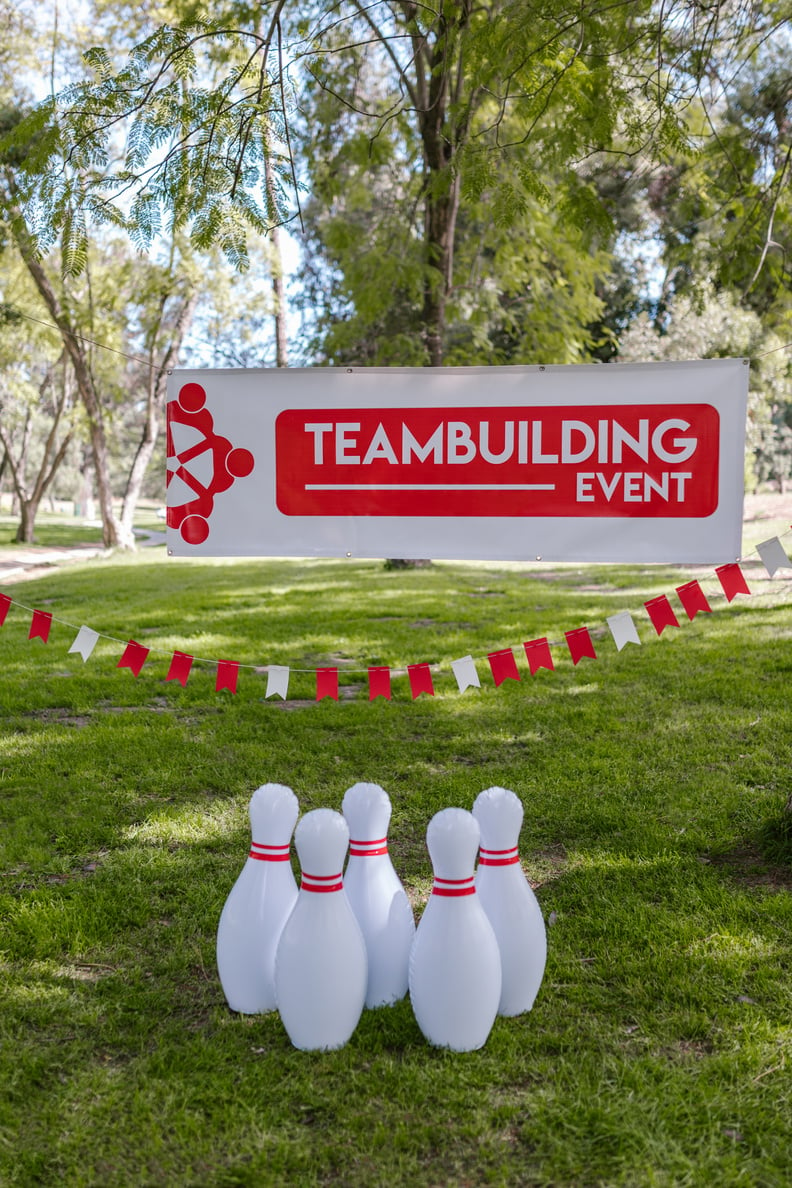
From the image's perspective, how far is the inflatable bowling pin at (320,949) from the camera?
2365 mm

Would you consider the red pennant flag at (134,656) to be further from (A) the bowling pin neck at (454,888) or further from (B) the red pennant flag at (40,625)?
(A) the bowling pin neck at (454,888)

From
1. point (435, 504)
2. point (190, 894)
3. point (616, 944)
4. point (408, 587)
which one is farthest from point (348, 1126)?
point (408, 587)

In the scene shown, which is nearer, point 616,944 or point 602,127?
point 616,944

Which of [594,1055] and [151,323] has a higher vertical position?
[151,323]

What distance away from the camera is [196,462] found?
344 cm

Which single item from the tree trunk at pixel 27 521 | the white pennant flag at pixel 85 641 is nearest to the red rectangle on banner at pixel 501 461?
the white pennant flag at pixel 85 641

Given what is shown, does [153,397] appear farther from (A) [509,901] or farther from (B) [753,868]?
(A) [509,901]

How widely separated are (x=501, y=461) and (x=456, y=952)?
5.23 feet

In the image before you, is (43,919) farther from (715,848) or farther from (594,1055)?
(715,848)

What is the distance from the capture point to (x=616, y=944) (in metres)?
2.96

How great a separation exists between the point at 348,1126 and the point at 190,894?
132 cm

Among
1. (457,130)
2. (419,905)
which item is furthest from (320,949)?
(457,130)

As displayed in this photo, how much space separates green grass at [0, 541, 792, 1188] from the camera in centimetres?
213

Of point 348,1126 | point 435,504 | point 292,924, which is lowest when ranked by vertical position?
point 348,1126
